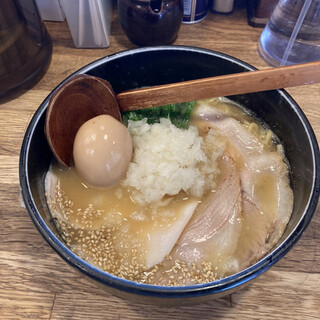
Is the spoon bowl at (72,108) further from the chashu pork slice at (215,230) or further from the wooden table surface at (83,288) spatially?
the chashu pork slice at (215,230)

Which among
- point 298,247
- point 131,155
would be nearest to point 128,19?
point 131,155

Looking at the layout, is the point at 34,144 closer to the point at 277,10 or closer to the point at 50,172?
the point at 50,172

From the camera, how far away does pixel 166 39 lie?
60.7 inches

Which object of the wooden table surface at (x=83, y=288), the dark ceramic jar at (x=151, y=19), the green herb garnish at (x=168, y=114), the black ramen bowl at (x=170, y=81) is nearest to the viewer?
the black ramen bowl at (x=170, y=81)

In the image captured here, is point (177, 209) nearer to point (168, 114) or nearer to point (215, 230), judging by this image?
point (215, 230)

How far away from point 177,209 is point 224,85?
16.1 inches

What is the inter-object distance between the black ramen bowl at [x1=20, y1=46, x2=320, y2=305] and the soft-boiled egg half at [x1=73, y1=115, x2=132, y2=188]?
124mm

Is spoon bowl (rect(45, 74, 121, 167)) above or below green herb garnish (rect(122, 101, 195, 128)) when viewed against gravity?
above

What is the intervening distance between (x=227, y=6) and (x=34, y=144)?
1220 mm

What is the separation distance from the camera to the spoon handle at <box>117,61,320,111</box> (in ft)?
3.39

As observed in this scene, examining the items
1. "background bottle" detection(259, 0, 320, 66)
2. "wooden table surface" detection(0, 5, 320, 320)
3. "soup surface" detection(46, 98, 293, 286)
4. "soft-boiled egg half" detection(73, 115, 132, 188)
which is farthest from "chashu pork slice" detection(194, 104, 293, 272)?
"background bottle" detection(259, 0, 320, 66)

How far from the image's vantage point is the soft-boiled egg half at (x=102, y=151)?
102 cm

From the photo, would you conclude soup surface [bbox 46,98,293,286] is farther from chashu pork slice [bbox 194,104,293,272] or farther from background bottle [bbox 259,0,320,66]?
background bottle [bbox 259,0,320,66]

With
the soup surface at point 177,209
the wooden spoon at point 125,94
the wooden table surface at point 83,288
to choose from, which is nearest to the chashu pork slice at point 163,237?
the soup surface at point 177,209
